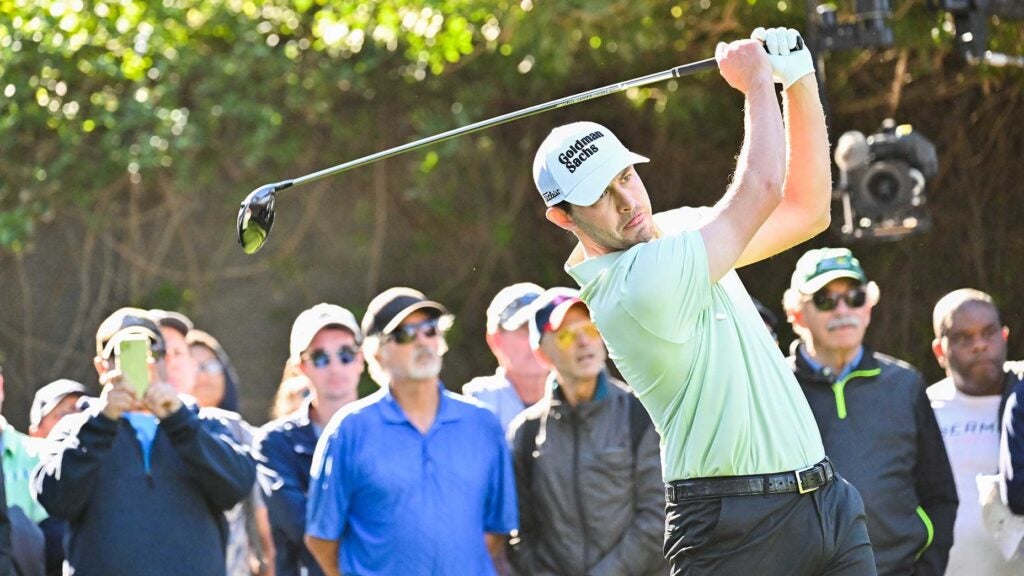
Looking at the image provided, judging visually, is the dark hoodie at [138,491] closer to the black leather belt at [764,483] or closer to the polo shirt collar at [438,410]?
the polo shirt collar at [438,410]

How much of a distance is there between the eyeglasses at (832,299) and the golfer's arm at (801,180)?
2041mm

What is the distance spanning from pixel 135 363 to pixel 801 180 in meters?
2.55

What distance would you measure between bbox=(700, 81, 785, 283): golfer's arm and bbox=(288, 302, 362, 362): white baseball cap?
9.89 ft

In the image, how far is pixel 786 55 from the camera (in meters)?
3.97

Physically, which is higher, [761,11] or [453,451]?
[761,11]

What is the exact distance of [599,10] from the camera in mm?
9953

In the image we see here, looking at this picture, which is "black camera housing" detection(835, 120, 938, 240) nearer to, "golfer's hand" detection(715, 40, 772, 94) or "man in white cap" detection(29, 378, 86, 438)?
"man in white cap" detection(29, 378, 86, 438)

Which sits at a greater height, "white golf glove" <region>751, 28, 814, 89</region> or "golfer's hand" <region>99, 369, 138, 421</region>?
"white golf glove" <region>751, 28, 814, 89</region>

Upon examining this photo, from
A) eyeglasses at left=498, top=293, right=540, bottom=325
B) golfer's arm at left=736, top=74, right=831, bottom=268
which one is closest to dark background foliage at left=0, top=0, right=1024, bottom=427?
eyeglasses at left=498, top=293, right=540, bottom=325

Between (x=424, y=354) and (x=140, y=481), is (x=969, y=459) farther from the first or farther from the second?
(x=140, y=481)

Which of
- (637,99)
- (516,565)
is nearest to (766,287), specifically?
(637,99)

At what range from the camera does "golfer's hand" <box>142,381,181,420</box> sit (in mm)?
5547

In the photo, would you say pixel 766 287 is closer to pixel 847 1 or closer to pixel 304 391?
pixel 847 1

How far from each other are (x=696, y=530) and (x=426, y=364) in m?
2.22
